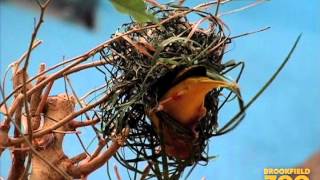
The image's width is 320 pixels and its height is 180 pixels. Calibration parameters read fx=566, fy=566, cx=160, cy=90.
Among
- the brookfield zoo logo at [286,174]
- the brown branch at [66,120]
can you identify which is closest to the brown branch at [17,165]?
the brown branch at [66,120]

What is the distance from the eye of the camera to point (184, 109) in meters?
0.58

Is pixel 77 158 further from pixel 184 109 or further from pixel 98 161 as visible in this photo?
pixel 184 109

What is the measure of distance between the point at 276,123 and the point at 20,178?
3.05 ft

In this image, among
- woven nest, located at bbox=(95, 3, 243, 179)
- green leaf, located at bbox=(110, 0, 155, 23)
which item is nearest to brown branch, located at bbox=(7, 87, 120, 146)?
woven nest, located at bbox=(95, 3, 243, 179)

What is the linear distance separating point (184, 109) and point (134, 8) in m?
0.12

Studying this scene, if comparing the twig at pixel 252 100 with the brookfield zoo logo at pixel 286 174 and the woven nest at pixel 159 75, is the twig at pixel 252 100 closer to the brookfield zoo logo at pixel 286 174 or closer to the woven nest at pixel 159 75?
the woven nest at pixel 159 75

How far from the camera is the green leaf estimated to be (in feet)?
1.71

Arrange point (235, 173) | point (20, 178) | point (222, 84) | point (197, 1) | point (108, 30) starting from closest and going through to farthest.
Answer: point (222, 84) → point (20, 178) → point (197, 1) → point (108, 30) → point (235, 173)

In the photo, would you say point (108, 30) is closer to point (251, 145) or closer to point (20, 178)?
point (20, 178)

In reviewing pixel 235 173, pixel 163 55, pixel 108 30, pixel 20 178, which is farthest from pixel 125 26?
pixel 235 173

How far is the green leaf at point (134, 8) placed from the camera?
52 centimetres

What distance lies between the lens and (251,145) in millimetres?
1456

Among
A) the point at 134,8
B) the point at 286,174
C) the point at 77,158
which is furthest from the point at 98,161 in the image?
the point at 286,174

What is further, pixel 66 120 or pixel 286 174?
pixel 286 174
